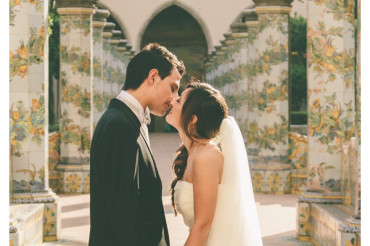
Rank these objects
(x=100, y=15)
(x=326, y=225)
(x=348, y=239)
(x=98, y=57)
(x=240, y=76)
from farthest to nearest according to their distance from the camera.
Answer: (x=240, y=76), (x=98, y=57), (x=100, y=15), (x=326, y=225), (x=348, y=239)

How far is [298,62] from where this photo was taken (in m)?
37.6

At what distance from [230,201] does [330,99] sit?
17.6ft

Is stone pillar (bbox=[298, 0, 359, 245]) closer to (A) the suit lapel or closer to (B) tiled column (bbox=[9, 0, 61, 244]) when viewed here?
(B) tiled column (bbox=[9, 0, 61, 244])

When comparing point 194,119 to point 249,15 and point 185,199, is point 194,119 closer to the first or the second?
point 185,199

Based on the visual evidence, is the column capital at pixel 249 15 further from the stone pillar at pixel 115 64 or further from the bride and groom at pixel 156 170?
the bride and groom at pixel 156 170

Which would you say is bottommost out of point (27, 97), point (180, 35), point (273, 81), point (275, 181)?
point (275, 181)

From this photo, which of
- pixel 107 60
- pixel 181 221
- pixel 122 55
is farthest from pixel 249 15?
pixel 122 55

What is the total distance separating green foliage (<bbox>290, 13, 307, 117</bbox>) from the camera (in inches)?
1411

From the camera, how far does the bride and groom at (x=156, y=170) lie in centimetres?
311

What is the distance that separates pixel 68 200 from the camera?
43.0ft

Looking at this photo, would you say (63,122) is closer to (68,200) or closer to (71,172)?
A: (71,172)

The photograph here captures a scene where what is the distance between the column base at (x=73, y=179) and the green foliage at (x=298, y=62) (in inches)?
893

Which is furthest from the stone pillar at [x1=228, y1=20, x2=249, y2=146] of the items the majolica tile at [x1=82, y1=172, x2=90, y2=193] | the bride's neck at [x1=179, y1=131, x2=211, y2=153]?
the bride's neck at [x1=179, y1=131, x2=211, y2=153]

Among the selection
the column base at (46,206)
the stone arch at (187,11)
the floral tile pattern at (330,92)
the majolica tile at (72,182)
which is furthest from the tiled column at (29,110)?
the stone arch at (187,11)
